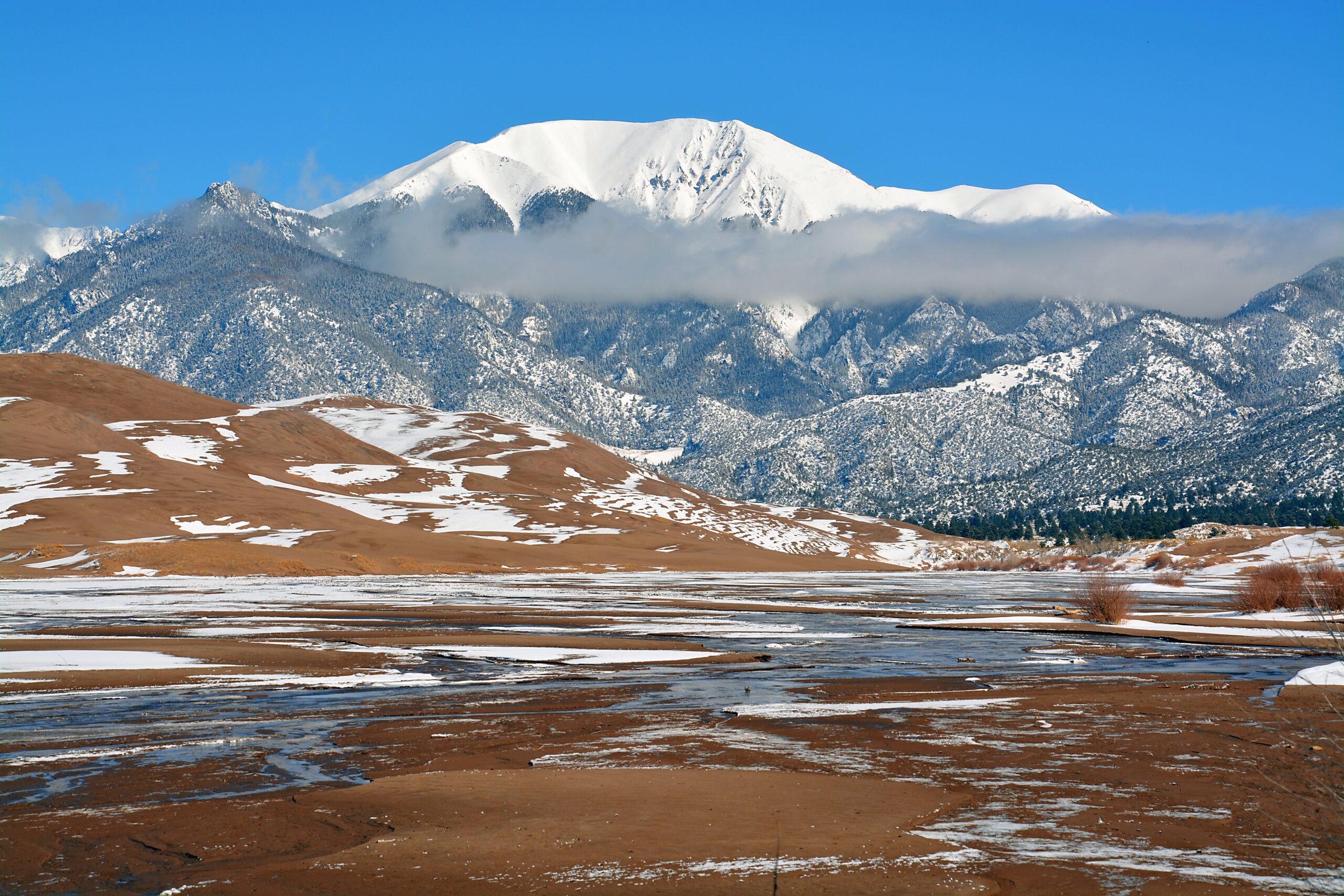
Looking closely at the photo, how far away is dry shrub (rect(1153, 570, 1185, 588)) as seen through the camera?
297 feet

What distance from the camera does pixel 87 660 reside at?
28797 mm

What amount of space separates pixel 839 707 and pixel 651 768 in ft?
25.3

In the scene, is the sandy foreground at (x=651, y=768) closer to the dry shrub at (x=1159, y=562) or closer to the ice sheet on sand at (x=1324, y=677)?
the ice sheet on sand at (x=1324, y=677)

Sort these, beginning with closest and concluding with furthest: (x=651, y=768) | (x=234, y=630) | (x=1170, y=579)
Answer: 1. (x=651, y=768)
2. (x=234, y=630)
3. (x=1170, y=579)

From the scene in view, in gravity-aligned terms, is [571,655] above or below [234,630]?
below

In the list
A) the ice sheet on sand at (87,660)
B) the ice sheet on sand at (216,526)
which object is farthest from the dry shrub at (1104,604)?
the ice sheet on sand at (216,526)

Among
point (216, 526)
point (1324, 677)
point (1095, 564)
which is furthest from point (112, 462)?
point (1324, 677)

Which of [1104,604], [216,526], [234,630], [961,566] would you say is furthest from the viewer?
[961,566]

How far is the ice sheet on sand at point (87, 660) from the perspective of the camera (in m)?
27.2

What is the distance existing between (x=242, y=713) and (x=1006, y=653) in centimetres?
2305

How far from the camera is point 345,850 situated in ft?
36.4

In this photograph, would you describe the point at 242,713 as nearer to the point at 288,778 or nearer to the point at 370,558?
the point at 288,778

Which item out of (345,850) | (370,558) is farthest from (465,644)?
(370,558)

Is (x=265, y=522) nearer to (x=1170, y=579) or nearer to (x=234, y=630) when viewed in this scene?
(x=234, y=630)
